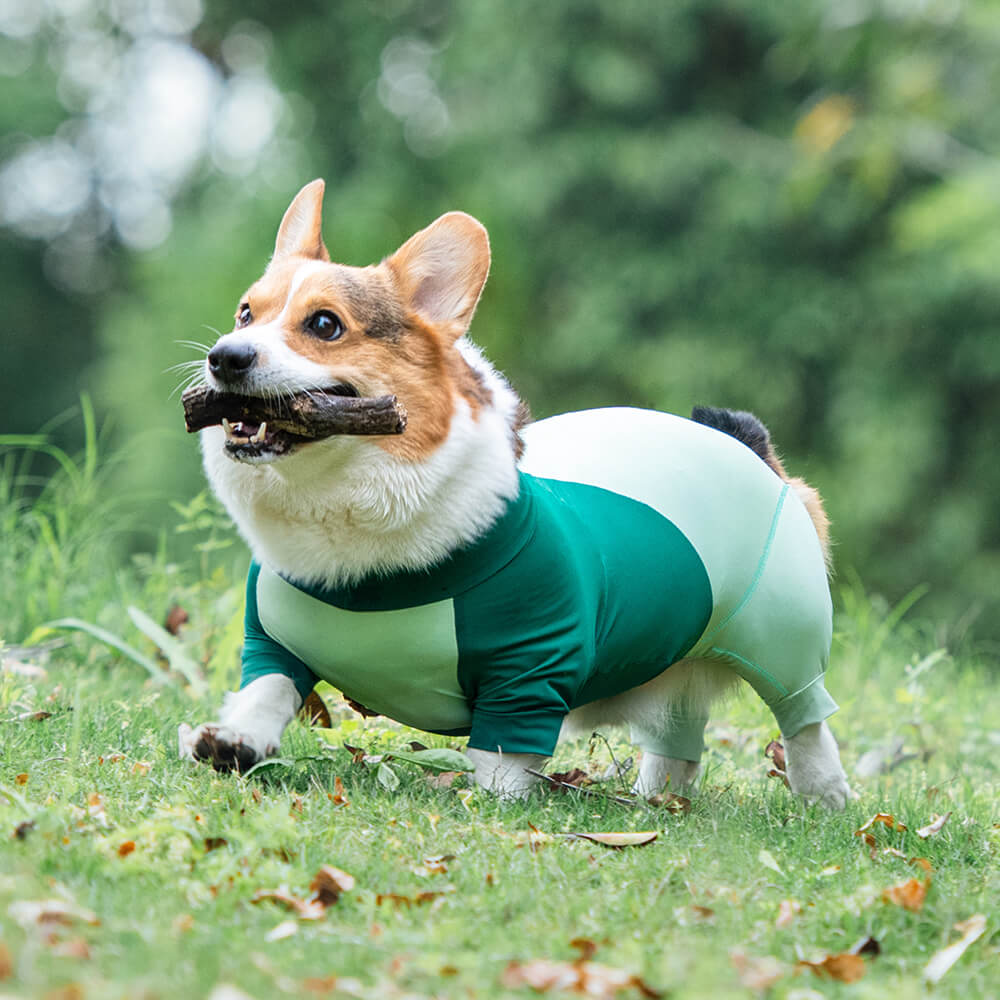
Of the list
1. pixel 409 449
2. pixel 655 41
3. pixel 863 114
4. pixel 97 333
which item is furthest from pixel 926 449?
pixel 97 333

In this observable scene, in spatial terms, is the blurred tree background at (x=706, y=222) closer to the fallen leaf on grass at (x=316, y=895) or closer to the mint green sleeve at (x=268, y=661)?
the mint green sleeve at (x=268, y=661)

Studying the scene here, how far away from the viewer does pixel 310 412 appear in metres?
3.14

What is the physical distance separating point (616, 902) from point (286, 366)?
1.40m

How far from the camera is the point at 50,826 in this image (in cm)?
249

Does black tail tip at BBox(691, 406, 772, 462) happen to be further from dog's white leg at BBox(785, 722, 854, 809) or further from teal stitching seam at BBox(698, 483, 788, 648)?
dog's white leg at BBox(785, 722, 854, 809)

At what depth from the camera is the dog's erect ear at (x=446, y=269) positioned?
354 cm

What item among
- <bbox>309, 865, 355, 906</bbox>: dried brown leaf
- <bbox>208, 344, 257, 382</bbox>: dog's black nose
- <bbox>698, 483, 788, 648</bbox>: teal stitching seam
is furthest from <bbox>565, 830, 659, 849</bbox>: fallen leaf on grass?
<bbox>208, 344, 257, 382</bbox>: dog's black nose

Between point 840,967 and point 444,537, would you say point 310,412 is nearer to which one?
point 444,537

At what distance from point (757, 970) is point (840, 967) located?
6.7 inches

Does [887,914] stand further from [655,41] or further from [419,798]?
[655,41]

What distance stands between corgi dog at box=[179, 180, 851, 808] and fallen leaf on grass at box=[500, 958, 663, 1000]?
111 cm

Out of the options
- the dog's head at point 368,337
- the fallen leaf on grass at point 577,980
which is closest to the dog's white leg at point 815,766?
the dog's head at point 368,337

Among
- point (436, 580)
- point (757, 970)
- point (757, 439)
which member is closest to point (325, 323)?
point (436, 580)

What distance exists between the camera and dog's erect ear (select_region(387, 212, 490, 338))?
3.54 m
